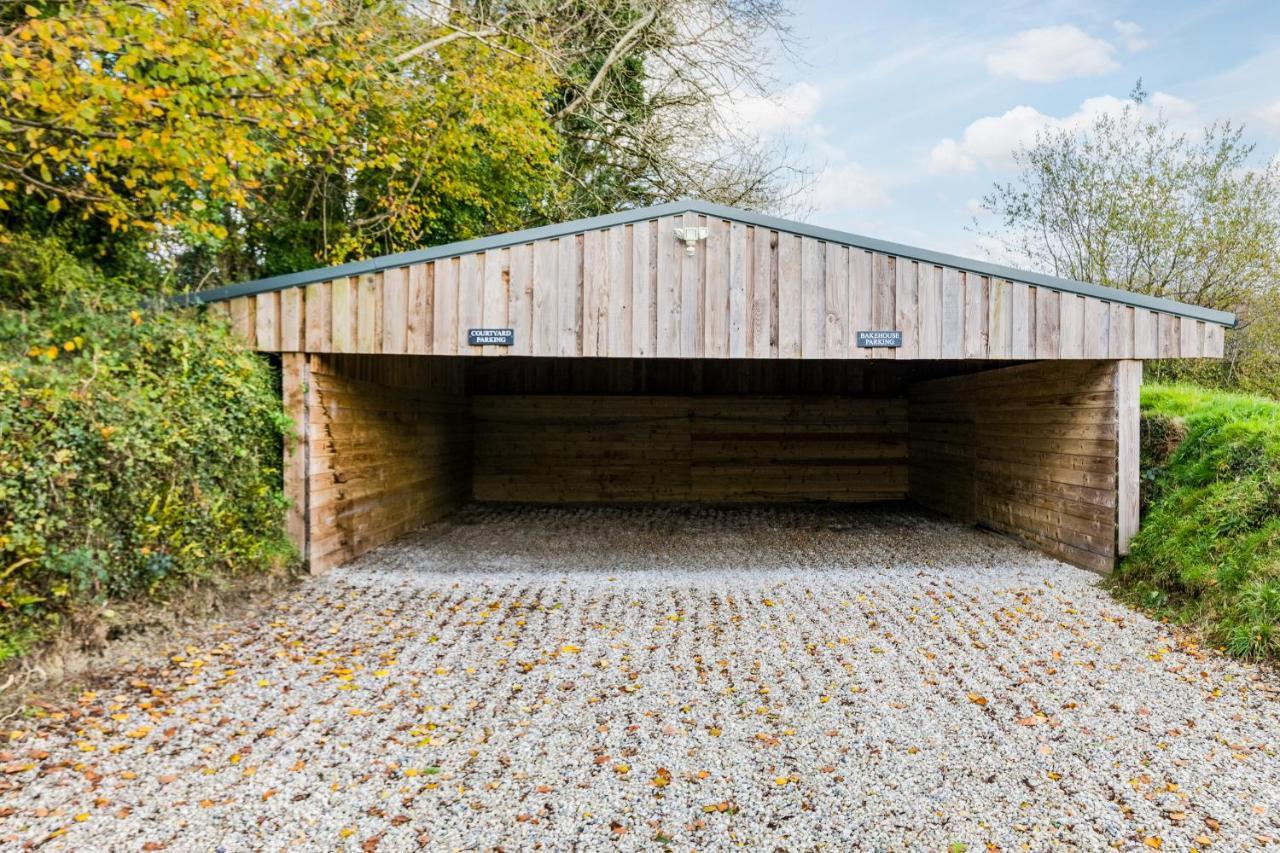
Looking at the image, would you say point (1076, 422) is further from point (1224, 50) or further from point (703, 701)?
point (1224, 50)

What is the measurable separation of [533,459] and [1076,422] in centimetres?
718

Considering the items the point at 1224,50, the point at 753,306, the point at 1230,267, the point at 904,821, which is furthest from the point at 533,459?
the point at 1224,50

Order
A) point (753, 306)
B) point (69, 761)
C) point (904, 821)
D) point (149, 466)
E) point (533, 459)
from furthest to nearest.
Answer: point (533, 459) → point (753, 306) → point (149, 466) → point (69, 761) → point (904, 821)

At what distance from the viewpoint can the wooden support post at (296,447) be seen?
208 inches

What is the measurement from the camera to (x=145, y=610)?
3.84m

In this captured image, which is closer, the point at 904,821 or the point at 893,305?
the point at 904,821

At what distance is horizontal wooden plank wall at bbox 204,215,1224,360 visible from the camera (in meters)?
5.43

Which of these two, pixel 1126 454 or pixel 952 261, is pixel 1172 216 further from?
pixel 952 261

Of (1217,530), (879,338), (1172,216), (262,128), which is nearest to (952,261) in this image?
(879,338)

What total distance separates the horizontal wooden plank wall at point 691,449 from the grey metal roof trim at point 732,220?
189 inches

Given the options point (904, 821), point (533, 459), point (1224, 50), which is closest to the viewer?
point (904, 821)

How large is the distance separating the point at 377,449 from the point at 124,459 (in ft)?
10.00

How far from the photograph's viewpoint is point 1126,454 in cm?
544

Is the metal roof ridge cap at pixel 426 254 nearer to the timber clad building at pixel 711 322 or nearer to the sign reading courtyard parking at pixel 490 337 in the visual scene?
the timber clad building at pixel 711 322
